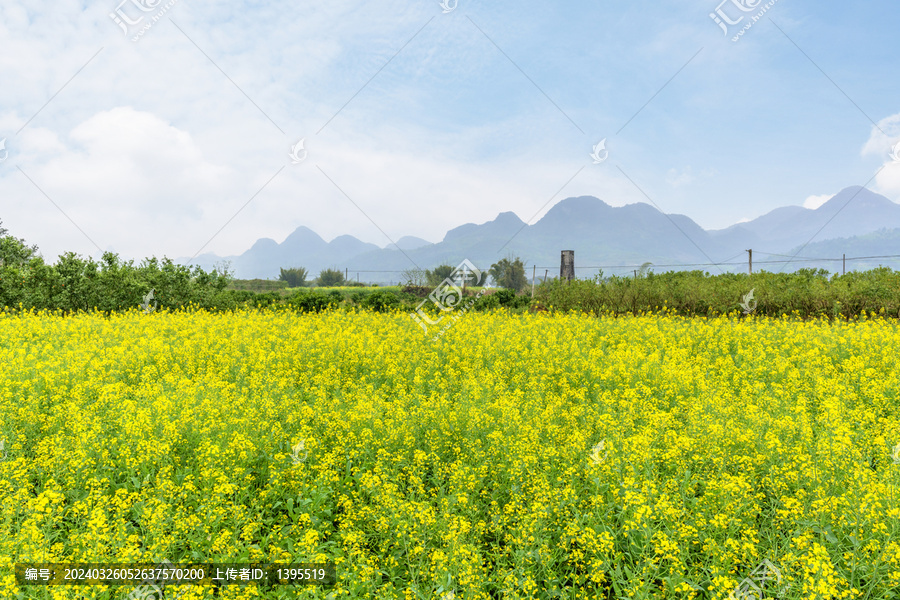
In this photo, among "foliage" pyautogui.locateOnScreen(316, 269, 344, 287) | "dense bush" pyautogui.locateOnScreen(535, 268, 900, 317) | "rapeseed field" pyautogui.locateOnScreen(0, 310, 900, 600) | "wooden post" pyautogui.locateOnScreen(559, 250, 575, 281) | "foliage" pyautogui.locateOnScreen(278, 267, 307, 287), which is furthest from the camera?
"foliage" pyautogui.locateOnScreen(278, 267, 307, 287)

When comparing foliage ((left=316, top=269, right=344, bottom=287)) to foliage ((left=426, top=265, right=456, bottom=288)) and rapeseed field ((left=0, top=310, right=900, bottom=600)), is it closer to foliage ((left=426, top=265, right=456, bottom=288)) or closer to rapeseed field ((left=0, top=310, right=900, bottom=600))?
foliage ((left=426, top=265, right=456, bottom=288))

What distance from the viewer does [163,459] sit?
3855 mm

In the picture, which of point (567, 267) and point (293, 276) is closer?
point (567, 267)

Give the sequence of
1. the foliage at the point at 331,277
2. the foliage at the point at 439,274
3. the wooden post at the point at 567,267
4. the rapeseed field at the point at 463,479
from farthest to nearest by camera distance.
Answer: the foliage at the point at 331,277, the foliage at the point at 439,274, the wooden post at the point at 567,267, the rapeseed field at the point at 463,479

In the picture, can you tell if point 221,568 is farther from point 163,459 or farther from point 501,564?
point 501,564

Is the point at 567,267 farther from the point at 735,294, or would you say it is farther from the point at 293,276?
the point at 293,276

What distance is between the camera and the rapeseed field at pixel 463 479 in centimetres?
274

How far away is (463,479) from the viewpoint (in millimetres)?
3506

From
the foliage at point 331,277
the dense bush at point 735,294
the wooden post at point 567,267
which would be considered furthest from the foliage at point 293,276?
the dense bush at point 735,294

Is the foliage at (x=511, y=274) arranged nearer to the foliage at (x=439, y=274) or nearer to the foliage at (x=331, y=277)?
the foliage at (x=439, y=274)

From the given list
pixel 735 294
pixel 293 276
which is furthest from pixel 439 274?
pixel 735 294

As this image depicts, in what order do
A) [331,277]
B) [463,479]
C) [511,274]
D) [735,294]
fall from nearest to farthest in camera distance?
[463,479] < [735,294] < [331,277] < [511,274]

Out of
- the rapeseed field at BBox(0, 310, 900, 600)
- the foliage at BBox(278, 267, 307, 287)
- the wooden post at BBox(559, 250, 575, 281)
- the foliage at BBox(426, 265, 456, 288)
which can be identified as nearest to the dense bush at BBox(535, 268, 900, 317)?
the wooden post at BBox(559, 250, 575, 281)

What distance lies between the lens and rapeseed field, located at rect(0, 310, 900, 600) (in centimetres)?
274
